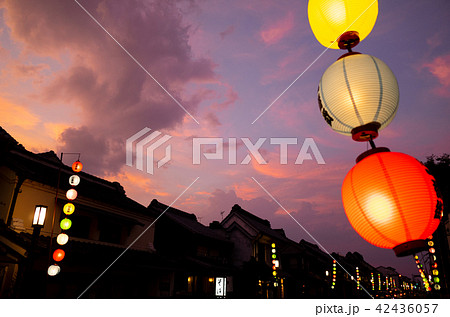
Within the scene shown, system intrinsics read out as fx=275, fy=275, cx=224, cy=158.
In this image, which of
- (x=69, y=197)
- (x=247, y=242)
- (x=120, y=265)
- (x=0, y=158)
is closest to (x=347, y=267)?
(x=247, y=242)

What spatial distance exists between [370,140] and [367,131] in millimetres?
123

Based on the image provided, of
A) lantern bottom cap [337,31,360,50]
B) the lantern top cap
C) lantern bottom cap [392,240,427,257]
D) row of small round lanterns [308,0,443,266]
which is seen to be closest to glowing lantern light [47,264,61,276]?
row of small round lanterns [308,0,443,266]

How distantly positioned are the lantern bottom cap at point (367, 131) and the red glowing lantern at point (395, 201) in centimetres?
26

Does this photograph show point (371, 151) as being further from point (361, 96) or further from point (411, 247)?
point (411, 247)

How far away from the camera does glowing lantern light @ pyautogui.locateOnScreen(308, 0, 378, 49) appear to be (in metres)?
3.59

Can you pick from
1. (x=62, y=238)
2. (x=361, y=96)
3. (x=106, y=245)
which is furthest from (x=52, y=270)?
(x=361, y=96)

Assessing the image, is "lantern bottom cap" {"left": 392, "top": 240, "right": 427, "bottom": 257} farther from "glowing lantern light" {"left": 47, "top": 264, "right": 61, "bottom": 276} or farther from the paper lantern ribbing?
"glowing lantern light" {"left": 47, "top": 264, "right": 61, "bottom": 276}

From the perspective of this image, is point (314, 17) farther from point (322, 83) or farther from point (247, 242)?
point (247, 242)

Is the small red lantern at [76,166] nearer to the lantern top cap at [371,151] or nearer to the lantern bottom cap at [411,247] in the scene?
the lantern top cap at [371,151]

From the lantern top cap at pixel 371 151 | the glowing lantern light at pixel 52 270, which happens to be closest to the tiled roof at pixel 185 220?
the glowing lantern light at pixel 52 270

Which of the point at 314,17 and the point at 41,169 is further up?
the point at 41,169

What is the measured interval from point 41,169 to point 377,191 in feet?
56.0

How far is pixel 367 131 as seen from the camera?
3.12m

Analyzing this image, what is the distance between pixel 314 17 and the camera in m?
3.86
